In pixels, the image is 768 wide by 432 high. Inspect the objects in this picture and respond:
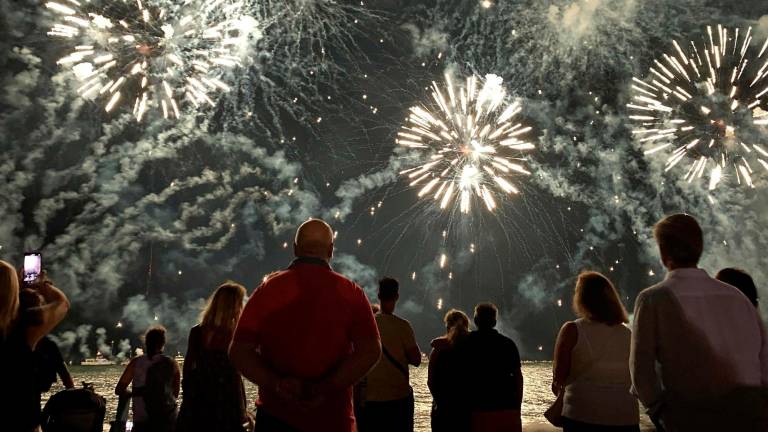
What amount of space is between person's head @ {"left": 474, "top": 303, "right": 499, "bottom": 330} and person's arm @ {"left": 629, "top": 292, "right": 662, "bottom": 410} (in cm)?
258

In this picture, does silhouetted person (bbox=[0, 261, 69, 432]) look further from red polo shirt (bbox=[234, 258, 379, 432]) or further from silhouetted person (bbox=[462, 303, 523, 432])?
silhouetted person (bbox=[462, 303, 523, 432])

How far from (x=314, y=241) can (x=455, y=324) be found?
350 cm

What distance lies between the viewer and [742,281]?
15.4 ft

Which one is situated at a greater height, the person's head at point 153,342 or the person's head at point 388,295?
the person's head at point 388,295

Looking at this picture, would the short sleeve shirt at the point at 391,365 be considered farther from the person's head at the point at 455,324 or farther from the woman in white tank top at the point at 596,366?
the woman in white tank top at the point at 596,366

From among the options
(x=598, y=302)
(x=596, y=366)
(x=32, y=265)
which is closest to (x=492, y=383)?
(x=596, y=366)

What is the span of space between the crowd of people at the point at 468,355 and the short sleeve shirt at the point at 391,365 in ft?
2.29

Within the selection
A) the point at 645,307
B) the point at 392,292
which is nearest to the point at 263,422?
the point at 645,307

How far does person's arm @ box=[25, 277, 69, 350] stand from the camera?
4.25 metres

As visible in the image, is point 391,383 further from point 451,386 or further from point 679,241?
point 679,241

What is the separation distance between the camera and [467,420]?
18.8 ft

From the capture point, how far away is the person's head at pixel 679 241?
3.61 meters

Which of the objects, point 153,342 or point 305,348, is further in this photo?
point 153,342

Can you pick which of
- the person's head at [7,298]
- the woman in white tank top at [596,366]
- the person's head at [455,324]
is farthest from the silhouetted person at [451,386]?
the person's head at [7,298]
